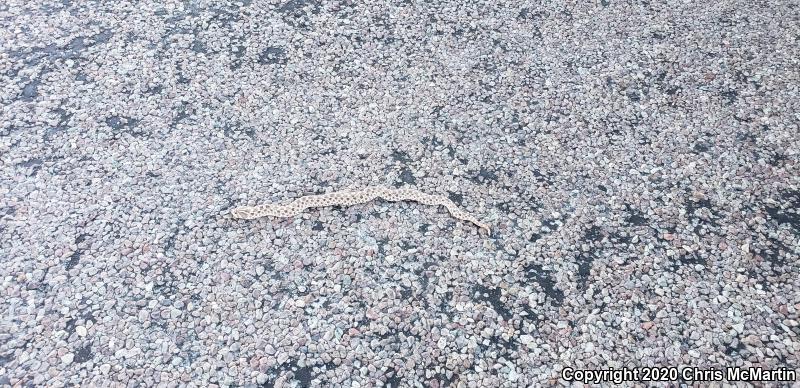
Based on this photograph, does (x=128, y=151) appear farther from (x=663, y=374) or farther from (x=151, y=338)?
(x=663, y=374)

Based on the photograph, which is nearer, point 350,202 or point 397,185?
point 350,202

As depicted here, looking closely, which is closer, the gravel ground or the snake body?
the gravel ground

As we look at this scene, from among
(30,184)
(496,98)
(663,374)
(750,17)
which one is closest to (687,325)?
(663,374)

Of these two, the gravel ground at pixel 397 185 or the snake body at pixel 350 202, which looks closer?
the gravel ground at pixel 397 185
